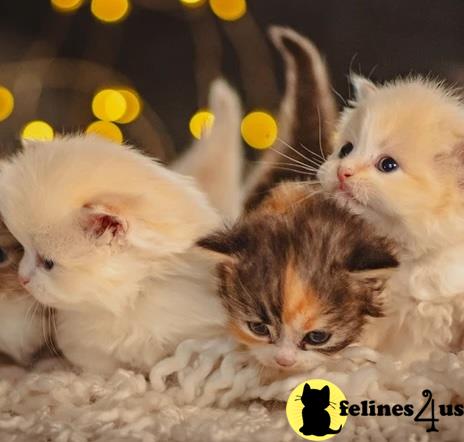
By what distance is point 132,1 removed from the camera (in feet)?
3.86

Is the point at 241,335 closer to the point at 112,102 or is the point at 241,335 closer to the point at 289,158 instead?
the point at 289,158

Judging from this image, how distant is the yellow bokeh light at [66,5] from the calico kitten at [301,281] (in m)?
0.53

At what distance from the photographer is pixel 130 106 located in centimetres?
119

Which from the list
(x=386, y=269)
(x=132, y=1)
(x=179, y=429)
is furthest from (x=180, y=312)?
(x=132, y=1)

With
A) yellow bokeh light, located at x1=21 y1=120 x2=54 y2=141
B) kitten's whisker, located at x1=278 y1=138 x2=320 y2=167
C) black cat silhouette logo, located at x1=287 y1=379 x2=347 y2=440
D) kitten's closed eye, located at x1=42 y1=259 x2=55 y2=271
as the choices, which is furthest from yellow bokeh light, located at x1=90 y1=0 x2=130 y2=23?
black cat silhouette logo, located at x1=287 y1=379 x2=347 y2=440

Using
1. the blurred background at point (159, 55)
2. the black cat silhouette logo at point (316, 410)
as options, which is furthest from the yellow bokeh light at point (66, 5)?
the black cat silhouette logo at point (316, 410)

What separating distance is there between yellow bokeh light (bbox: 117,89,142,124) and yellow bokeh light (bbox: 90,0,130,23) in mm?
130

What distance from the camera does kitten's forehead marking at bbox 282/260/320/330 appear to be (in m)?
0.87

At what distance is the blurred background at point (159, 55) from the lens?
112 cm

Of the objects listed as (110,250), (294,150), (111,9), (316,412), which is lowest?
(316,412)

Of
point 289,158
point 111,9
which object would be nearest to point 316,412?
point 289,158

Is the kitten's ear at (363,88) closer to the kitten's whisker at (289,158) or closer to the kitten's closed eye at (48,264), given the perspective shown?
the kitten's whisker at (289,158)

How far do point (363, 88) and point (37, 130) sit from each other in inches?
→ 23.3

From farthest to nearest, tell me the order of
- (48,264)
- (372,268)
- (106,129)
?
1. (106,129)
2. (48,264)
3. (372,268)
